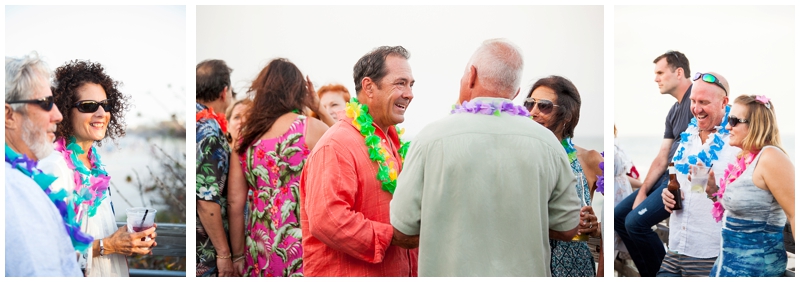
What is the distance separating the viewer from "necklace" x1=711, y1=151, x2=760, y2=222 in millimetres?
3592

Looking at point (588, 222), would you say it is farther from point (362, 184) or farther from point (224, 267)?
point (224, 267)

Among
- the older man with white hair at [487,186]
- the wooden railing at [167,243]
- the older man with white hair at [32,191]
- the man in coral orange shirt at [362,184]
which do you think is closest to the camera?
the older man with white hair at [487,186]

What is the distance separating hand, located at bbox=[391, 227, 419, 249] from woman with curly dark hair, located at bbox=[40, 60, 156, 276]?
1.54 metres

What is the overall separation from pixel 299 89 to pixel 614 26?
164cm

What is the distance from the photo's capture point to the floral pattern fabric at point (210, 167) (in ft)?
12.3

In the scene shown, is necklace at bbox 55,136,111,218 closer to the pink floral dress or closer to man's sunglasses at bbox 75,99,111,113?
man's sunglasses at bbox 75,99,111,113

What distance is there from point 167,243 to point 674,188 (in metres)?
2.59

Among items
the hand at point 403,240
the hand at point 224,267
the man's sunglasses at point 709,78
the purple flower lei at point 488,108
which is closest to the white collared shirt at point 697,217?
the man's sunglasses at point 709,78

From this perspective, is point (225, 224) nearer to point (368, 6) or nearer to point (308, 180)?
point (308, 180)

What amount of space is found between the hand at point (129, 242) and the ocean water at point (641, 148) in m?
2.45

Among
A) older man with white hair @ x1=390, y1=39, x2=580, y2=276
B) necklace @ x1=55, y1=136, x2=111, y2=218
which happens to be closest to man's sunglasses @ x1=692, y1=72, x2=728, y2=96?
older man with white hair @ x1=390, y1=39, x2=580, y2=276

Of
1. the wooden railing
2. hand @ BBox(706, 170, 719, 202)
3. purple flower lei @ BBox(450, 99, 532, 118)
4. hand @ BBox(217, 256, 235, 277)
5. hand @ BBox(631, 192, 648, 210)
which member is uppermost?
purple flower lei @ BBox(450, 99, 532, 118)

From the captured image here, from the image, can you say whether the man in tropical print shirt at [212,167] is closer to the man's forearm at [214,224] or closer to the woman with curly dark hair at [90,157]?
the man's forearm at [214,224]
